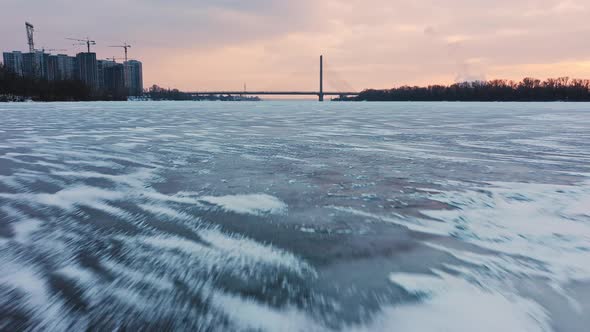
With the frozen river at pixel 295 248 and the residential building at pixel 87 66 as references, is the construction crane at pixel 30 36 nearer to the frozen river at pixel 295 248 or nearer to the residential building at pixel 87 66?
the residential building at pixel 87 66

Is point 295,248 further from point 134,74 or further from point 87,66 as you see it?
point 134,74

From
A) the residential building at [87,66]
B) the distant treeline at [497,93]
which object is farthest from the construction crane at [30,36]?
the distant treeline at [497,93]

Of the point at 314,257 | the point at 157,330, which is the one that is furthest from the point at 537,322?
the point at 157,330

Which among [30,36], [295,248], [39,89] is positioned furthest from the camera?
[30,36]

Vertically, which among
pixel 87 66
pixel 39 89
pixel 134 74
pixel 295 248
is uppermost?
pixel 134 74

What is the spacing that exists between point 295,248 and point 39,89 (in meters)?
76.4

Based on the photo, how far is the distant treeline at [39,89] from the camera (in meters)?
60.2

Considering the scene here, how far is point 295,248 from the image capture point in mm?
2129

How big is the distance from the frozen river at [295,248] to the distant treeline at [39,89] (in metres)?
67.7

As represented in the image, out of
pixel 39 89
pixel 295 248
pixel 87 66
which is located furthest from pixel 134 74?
pixel 295 248

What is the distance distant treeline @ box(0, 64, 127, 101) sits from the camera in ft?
198

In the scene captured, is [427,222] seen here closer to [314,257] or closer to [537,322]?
[314,257]

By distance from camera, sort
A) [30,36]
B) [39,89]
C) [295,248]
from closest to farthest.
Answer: [295,248]
[39,89]
[30,36]

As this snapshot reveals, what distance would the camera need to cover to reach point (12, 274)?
5.83ft
